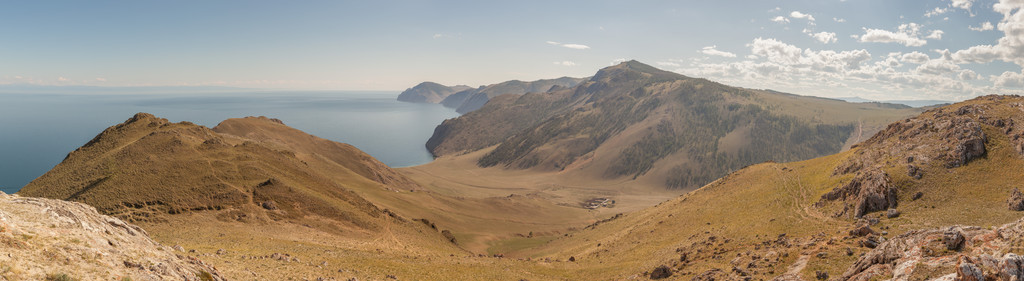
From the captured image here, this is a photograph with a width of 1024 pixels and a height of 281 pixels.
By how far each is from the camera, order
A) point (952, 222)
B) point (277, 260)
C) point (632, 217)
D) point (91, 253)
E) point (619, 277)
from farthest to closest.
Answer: point (632, 217) < point (619, 277) < point (952, 222) < point (277, 260) < point (91, 253)

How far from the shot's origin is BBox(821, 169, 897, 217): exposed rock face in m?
50.1

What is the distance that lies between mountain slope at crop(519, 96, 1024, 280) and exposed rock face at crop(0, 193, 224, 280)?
40251mm

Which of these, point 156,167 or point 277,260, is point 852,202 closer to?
point 277,260

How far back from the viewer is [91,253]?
19094 millimetres

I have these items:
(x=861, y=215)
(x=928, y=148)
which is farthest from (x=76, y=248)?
(x=928, y=148)

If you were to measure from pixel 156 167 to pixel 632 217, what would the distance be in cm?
8643

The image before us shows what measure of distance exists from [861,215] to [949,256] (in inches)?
1264

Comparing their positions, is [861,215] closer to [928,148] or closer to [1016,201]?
[1016,201]

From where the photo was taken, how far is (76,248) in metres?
18.9

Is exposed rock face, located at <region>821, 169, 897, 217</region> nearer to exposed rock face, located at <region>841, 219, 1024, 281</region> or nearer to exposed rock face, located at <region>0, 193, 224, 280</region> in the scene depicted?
exposed rock face, located at <region>841, 219, 1024, 281</region>

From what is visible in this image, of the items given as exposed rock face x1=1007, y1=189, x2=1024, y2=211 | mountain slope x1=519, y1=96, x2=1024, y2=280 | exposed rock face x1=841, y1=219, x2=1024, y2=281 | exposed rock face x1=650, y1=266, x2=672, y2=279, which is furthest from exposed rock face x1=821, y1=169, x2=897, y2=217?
exposed rock face x1=841, y1=219, x2=1024, y2=281

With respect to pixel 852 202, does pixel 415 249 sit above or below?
below

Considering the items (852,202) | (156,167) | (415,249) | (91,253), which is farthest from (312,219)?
(852,202)

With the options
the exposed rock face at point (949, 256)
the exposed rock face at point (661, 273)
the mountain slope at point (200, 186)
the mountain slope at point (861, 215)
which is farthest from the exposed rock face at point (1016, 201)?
the mountain slope at point (200, 186)
